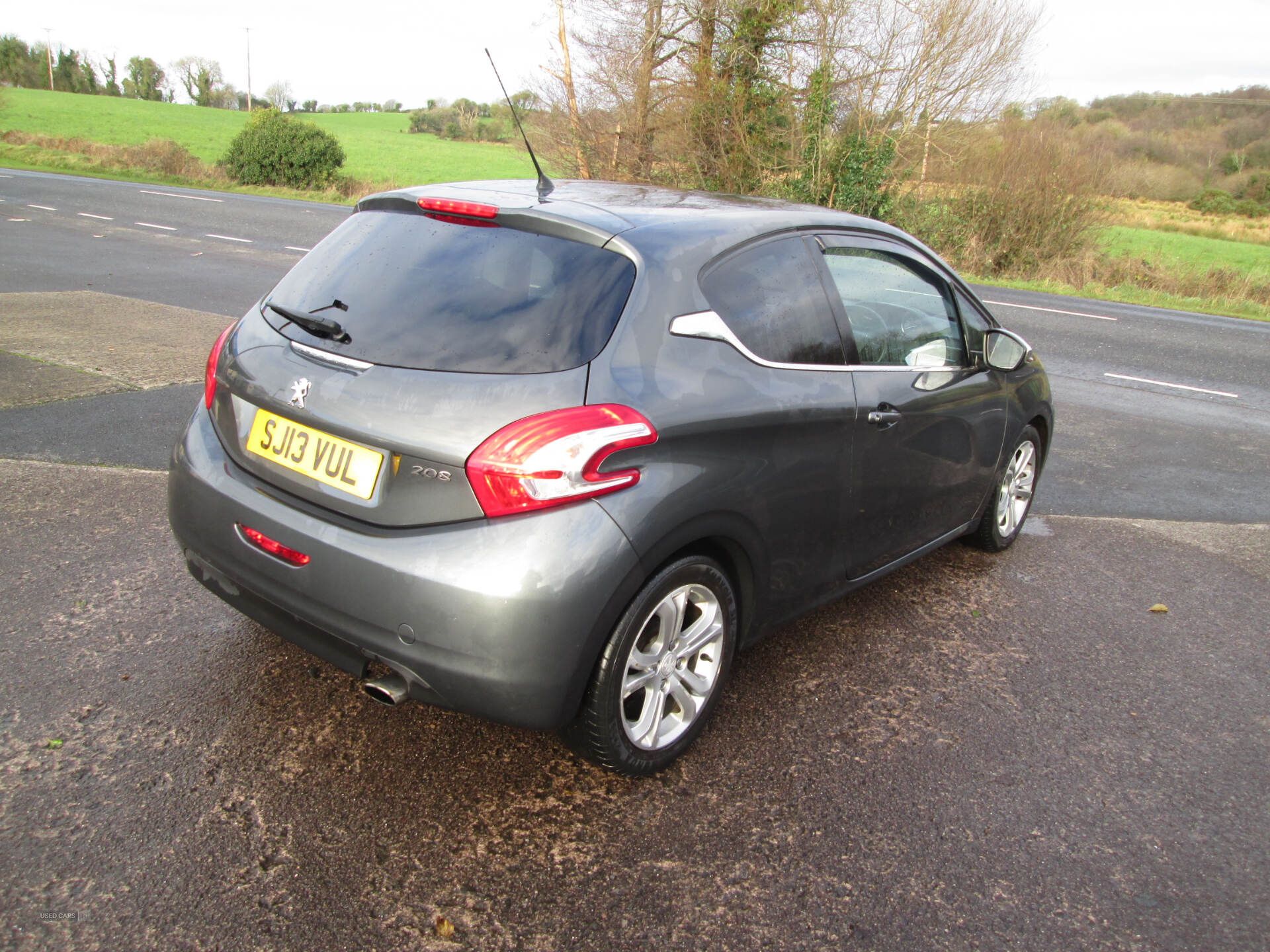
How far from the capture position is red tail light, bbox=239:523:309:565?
252cm

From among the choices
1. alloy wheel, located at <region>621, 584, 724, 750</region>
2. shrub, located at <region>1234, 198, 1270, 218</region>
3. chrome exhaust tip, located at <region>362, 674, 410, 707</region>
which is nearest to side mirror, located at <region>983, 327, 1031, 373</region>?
alloy wheel, located at <region>621, 584, 724, 750</region>

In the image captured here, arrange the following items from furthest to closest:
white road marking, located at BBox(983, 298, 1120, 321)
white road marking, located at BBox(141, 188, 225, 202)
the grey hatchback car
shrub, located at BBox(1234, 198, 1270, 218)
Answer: shrub, located at BBox(1234, 198, 1270, 218), white road marking, located at BBox(141, 188, 225, 202), white road marking, located at BBox(983, 298, 1120, 321), the grey hatchback car

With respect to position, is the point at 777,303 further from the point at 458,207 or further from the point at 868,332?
the point at 458,207

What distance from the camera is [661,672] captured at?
8.93ft

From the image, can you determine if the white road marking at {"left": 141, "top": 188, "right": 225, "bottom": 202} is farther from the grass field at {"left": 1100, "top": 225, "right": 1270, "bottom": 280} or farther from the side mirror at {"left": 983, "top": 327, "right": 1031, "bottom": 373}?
the side mirror at {"left": 983, "top": 327, "right": 1031, "bottom": 373}

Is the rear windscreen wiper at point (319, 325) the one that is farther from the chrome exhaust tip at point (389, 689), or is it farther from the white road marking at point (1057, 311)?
the white road marking at point (1057, 311)

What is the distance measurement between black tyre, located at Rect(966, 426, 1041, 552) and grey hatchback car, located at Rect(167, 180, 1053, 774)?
137 cm

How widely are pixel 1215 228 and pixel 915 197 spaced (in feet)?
92.8

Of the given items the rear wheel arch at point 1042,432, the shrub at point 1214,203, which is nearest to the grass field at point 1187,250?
the shrub at point 1214,203

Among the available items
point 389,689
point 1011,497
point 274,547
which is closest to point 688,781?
point 389,689

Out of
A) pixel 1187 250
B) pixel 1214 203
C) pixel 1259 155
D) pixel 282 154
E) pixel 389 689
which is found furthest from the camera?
pixel 1259 155

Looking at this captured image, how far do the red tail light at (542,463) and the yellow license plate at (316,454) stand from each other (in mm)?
315

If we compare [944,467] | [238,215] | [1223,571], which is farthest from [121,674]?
[238,215]

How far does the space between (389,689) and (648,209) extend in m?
1.67
